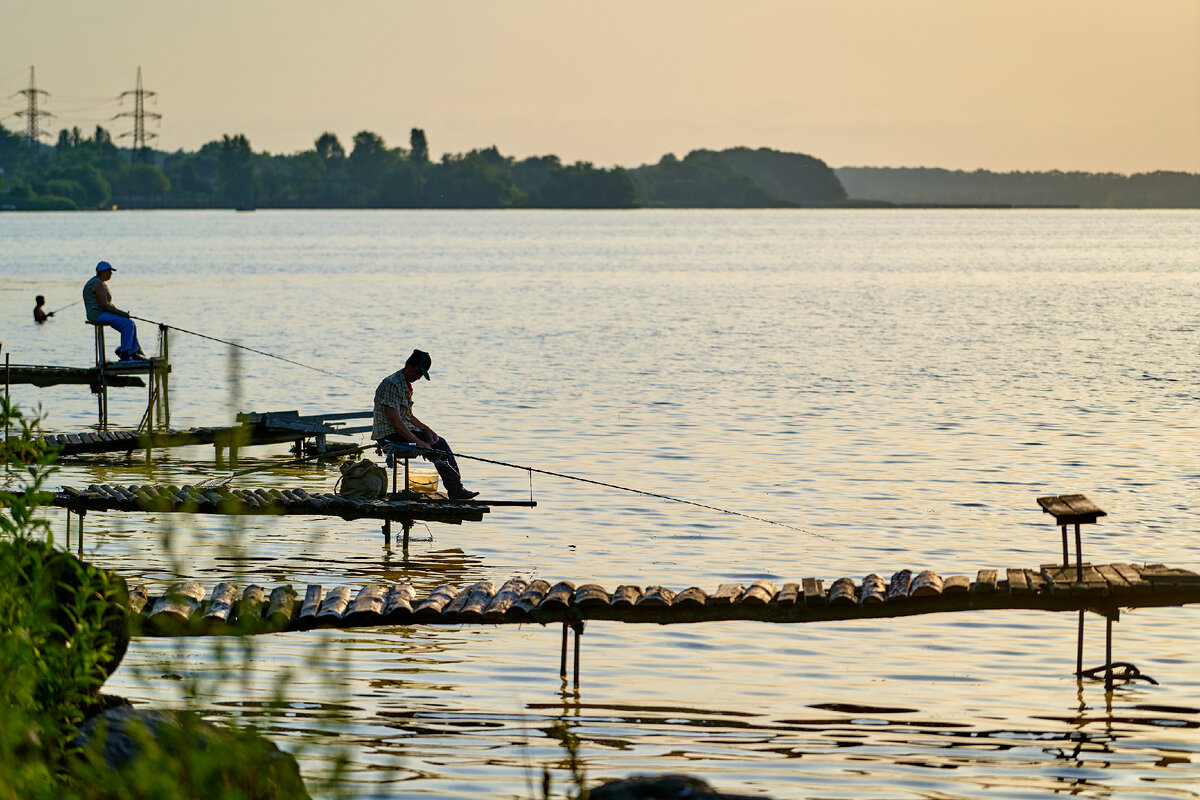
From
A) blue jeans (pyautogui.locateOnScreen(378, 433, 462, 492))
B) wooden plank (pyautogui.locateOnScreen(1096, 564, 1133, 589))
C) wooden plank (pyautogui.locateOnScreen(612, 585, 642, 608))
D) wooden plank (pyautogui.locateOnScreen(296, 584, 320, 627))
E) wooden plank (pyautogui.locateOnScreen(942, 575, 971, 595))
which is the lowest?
wooden plank (pyautogui.locateOnScreen(296, 584, 320, 627))

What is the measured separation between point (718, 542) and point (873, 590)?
6452 millimetres

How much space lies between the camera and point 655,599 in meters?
11.5

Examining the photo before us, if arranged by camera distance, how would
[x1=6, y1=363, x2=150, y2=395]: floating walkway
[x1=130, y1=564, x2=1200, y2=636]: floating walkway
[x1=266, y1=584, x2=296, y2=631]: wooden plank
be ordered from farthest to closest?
[x1=6, y1=363, x2=150, y2=395]: floating walkway
[x1=130, y1=564, x2=1200, y2=636]: floating walkway
[x1=266, y1=584, x2=296, y2=631]: wooden plank

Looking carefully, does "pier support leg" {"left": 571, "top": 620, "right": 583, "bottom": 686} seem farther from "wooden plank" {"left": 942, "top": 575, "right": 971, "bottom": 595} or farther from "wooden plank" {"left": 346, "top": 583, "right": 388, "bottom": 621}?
"wooden plank" {"left": 942, "top": 575, "right": 971, "bottom": 595}

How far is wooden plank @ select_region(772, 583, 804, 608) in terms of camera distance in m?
11.5

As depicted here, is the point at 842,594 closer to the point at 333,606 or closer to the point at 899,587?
the point at 899,587

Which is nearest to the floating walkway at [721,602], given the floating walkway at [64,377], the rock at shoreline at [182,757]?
the rock at shoreline at [182,757]

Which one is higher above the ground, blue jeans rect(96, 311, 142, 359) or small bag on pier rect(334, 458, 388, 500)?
blue jeans rect(96, 311, 142, 359)

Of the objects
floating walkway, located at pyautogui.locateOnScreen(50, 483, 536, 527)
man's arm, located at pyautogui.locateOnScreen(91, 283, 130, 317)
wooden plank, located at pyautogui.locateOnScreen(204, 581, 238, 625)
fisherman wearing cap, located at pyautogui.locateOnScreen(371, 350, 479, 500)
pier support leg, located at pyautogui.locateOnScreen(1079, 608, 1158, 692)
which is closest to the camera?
wooden plank, located at pyautogui.locateOnScreen(204, 581, 238, 625)

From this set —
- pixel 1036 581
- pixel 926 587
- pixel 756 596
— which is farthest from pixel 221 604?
pixel 1036 581

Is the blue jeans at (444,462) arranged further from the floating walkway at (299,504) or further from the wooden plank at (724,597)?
the wooden plank at (724,597)

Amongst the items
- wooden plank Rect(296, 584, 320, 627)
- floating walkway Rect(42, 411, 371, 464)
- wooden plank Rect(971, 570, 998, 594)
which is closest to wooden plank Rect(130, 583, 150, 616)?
wooden plank Rect(296, 584, 320, 627)

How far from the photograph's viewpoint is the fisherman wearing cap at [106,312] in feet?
73.6

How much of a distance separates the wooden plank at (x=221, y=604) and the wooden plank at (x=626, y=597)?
2.74 m
